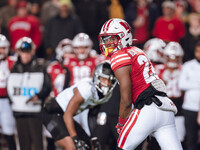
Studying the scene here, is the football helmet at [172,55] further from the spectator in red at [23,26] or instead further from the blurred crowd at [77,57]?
the spectator in red at [23,26]

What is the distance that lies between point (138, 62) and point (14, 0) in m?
6.12

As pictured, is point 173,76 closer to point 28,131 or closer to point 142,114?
point 28,131

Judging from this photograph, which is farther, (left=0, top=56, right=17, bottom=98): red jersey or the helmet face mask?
(left=0, top=56, right=17, bottom=98): red jersey

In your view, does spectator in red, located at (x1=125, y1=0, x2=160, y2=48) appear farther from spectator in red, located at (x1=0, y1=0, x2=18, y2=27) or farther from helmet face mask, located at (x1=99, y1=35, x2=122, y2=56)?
helmet face mask, located at (x1=99, y1=35, x2=122, y2=56)

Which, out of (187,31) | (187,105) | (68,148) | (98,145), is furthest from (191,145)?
(187,31)

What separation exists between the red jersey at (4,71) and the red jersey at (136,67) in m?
2.87

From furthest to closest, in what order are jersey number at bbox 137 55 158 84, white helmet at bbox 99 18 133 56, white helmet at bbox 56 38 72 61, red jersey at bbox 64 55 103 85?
1. white helmet at bbox 56 38 72 61
2. red jersey at bbox 64 55 103 85
3. white helmet at bbox 99 18 133 56
4. jersey number at bbox 137 55 158 84

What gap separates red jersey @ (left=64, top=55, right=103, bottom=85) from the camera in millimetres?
7691

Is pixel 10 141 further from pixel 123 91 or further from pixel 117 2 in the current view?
pixel 117 2

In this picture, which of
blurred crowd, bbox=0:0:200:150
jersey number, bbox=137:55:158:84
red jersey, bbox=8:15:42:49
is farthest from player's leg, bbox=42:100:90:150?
red jersey, bbox=8:15:42:49

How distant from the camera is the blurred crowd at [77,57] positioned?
661cm

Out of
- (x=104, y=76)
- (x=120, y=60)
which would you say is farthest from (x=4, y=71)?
(x=120, y=60)

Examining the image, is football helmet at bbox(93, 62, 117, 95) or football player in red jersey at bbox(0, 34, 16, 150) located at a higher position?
football helmet at bbox(93, 62, 117, 95)

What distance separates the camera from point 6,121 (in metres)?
7.00
